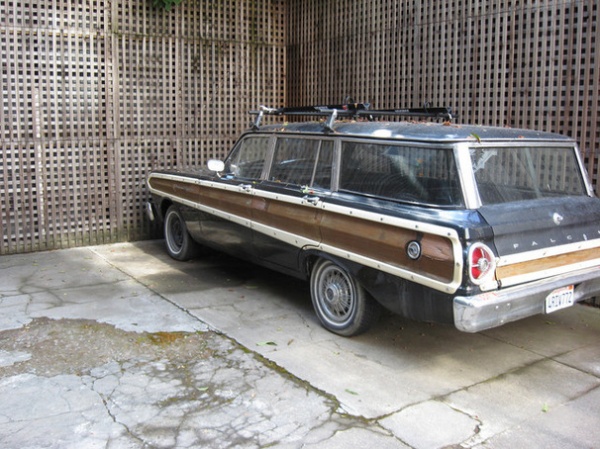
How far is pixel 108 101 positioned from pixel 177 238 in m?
2.32

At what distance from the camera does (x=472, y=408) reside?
4.13m

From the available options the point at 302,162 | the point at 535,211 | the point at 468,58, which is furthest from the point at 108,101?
the point at 535,211

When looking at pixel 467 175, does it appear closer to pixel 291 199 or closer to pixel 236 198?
pixel 291 199

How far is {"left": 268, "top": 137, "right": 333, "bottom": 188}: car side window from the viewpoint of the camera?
5.54 meters

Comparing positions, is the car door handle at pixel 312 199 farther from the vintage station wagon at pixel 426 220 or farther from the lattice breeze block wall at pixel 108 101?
the lattice breeze block wall at pixel 108 101

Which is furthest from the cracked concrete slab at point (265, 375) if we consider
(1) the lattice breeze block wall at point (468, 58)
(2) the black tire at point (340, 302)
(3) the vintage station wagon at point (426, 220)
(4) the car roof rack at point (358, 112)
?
(1) the lattice breeze block wall at point (468, 58)

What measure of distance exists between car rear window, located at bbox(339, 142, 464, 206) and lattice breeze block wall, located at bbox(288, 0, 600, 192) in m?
2.52

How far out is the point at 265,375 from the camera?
4582 millimetres

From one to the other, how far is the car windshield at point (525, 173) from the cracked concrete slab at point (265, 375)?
4.35 feet

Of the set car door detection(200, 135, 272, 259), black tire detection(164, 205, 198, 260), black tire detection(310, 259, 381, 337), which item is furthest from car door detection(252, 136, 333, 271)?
black tire detection(164, 205, 198, 260)

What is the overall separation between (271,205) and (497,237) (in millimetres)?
2357

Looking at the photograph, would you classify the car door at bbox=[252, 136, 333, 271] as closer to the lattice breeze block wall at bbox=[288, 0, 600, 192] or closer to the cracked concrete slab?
the cracked concrete slab

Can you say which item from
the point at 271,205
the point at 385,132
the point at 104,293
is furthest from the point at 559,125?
the point at 104,293

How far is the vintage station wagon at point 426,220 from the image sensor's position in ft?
13.9
